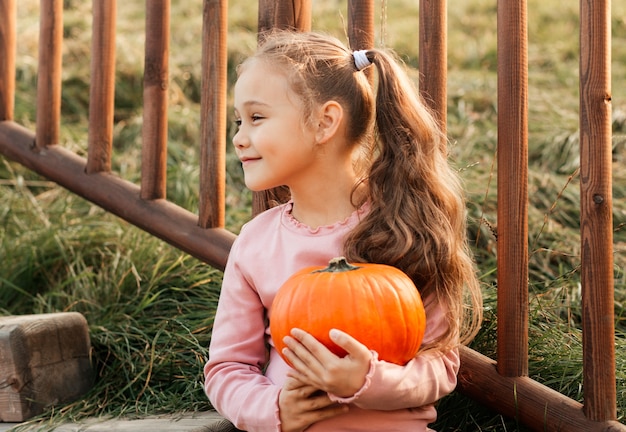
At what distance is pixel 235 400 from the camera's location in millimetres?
1832

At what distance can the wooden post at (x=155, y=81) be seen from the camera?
257 cm

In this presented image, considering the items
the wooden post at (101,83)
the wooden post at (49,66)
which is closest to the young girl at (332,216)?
the wooden post at (101,83)

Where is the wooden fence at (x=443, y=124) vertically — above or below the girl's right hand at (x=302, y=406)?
above

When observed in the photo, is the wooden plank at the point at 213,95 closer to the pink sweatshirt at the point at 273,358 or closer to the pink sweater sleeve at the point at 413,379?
the pink sweatshirt at the point at 273,358

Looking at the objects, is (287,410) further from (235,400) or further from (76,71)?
(76,71)

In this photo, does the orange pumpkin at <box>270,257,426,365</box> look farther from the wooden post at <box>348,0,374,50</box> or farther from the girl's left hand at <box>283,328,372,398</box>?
the wooden post at <box>348,0,374,50</box>

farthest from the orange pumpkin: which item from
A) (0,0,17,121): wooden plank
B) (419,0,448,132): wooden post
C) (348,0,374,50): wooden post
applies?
(0,0,17,121): wooden plank

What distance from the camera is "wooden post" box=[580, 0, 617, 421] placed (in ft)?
5.99

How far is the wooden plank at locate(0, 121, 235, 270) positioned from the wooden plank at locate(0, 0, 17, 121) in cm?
7

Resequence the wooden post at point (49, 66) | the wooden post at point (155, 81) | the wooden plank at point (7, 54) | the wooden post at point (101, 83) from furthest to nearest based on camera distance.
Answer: the wooden plank at point (7, 54) < the wooden post at point (49, 66) < the wooden post at point (101, 83) < the wooden post at point (155, 81)

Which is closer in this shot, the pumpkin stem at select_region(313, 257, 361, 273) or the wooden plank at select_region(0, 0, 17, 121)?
the pumpkin stem at select_region(313, 257, 361, 273)

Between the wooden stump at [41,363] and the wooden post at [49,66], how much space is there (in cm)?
75

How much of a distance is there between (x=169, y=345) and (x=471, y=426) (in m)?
0.90

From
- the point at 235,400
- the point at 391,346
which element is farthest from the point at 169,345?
the point at 391,346
